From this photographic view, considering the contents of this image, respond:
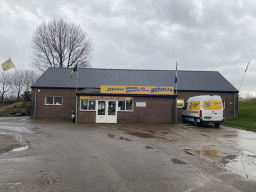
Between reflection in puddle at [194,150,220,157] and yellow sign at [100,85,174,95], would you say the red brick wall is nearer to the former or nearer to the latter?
yellow sign at [100,85,174,95]

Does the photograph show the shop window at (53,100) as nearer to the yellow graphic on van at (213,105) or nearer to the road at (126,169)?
the yellow graphic on van at (213,105)

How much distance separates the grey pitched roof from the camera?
25.3 m

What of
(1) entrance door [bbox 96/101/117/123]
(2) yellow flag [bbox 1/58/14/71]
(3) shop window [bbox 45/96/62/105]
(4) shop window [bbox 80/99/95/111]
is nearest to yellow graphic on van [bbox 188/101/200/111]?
(1) entrance door [bbox 96/101/117/123]

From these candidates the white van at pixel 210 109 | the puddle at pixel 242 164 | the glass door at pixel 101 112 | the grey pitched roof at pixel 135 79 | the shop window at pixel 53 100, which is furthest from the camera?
the grey pitched roof at pixel 135 79

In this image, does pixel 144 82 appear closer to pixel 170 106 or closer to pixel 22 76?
pixel 170 106

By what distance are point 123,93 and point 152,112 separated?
3.26 m

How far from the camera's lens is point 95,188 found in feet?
Answer: 13.7

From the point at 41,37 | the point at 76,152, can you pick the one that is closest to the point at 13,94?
the point at 41,37

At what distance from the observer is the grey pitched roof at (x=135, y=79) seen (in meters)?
25.3

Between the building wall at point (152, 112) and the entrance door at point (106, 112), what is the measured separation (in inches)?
19.6

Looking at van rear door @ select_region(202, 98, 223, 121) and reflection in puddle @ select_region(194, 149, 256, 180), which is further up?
van rear door @ select_region(202, 98, 223, 121)

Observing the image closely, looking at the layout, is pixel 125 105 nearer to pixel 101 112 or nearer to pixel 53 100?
pixel 101 112

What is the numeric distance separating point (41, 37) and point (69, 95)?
1853 cm

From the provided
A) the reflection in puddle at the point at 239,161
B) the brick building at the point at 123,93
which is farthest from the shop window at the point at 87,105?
the reflection in puddle at the point at 239,161
